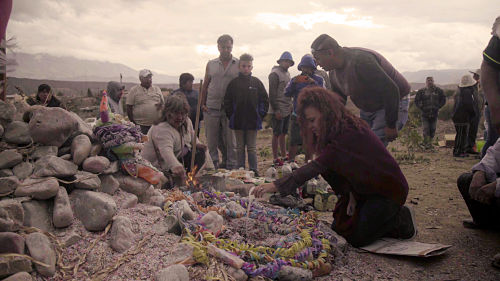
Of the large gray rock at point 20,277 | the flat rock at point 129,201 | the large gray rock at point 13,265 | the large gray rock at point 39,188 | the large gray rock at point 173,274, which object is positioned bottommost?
the large gray rock at point 173,274

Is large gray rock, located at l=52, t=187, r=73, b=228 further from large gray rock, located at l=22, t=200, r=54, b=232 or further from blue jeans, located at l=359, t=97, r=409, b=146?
blue jeans, located at l=359, t=97, r=409, b=146

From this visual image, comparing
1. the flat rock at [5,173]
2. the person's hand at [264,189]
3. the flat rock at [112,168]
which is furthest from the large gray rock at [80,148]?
the person's hand at [264,189]

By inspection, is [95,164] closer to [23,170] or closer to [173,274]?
[23,170]

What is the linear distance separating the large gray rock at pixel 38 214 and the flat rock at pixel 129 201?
601mm

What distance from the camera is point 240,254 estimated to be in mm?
2689

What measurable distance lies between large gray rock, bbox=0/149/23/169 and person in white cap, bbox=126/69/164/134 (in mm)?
3564

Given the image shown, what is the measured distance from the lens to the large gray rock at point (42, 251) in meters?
2.16

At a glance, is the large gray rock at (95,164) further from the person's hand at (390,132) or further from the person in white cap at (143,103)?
the person in white cap at (143,103)

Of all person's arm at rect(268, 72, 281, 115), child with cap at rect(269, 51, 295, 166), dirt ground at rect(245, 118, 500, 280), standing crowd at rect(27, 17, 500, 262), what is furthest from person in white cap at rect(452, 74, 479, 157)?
person's arm at rect(268, 72, 281, 115)

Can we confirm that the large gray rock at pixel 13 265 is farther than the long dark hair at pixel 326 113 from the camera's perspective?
No

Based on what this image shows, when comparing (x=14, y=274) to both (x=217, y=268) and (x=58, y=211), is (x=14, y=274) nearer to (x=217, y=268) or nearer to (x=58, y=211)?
(x=58, y=211)

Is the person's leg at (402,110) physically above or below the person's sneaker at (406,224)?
above

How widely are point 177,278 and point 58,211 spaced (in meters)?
0.99

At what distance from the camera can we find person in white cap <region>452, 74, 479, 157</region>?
8281mm
